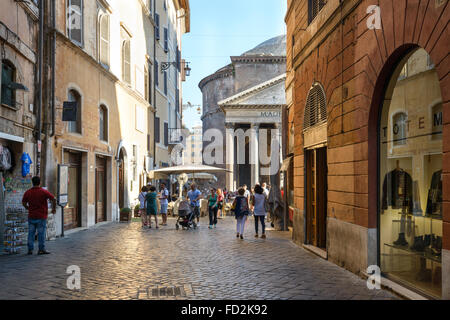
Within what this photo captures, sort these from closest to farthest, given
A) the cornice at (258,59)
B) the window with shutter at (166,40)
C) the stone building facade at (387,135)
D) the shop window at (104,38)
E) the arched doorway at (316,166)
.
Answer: the stone building facade at (387,135) < the arched doorway at (316,166) < the shop window at (104,38) < the window with shutter at (166,40) < the cornice at (258,59)

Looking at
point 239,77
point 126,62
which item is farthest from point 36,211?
point 239,77

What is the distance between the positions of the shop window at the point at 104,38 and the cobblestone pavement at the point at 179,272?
7791mm

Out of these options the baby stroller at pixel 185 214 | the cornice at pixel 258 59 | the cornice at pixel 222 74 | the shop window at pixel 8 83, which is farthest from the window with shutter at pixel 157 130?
the cornice at pixel 222 74

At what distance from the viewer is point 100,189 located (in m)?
18.0

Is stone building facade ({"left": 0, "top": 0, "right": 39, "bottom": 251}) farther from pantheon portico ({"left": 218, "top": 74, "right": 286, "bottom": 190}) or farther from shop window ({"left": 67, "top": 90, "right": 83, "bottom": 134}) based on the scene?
pantheon portico ({"left": 218, "top": 74, "right": 286, "bottom": 190})

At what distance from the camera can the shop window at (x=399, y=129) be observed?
268 inches

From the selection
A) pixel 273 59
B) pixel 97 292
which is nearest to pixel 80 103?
pixel 97 292

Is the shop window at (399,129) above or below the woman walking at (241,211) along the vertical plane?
above

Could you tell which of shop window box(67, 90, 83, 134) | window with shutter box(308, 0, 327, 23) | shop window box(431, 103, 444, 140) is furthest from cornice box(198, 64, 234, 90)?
shop window box(431, 103, 444, 140)

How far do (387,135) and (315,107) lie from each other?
340cm

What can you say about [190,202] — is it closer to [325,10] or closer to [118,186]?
[118,186]

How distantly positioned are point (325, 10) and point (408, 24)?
3828 mm
